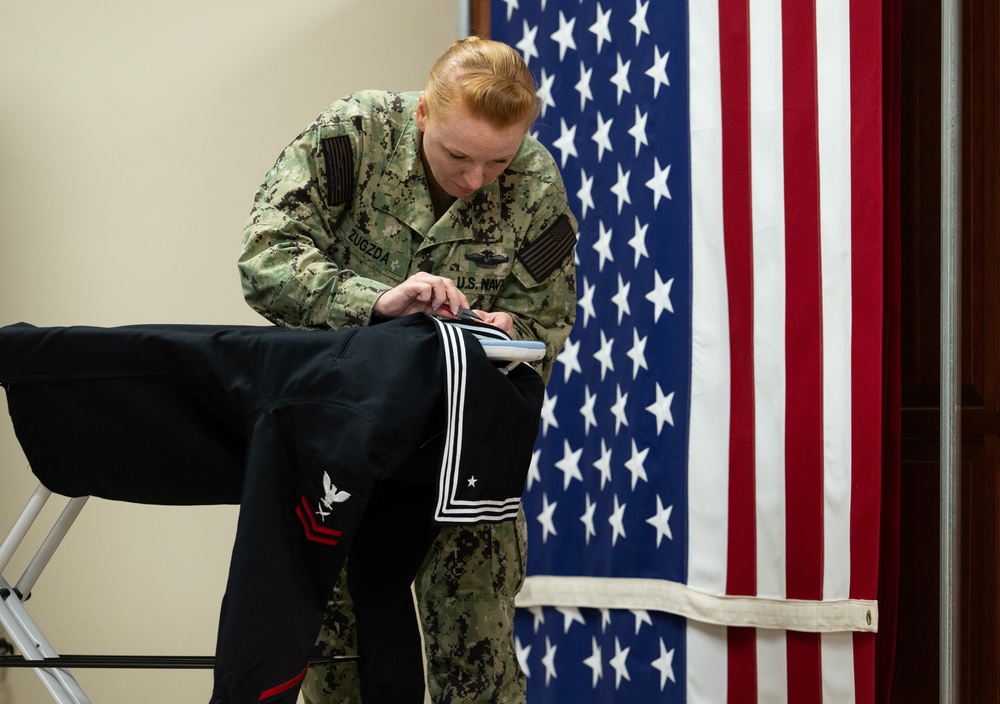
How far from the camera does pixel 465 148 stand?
1.33 metres

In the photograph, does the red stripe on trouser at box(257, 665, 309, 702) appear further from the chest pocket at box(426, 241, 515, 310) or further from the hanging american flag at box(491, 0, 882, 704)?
the hanging american flag at box(491, 0, 882, 704)

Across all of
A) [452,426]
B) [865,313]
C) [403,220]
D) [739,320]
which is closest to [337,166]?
[403,220]

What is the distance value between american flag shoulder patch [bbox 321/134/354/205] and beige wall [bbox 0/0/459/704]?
1.08 m

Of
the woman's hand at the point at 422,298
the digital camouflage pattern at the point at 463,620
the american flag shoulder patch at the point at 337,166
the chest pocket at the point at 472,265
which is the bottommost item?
the digital camouflage pattern at the point at 463,620

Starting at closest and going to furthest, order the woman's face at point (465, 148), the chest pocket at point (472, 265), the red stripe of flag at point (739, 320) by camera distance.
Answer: the woman's face at point (465, 148) → the chest pocket at point (472, 265) → the red stripe of flag at point (739, 320)

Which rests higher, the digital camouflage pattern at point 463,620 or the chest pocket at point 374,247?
the chest pocket at point 374,247

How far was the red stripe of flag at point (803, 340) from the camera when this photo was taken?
1951mm

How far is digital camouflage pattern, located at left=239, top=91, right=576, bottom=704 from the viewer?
1.34 meters

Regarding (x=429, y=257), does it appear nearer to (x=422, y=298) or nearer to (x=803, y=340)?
(x=422, y=298)

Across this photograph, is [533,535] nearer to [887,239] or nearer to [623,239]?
[623,239]

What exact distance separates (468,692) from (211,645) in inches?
47.4

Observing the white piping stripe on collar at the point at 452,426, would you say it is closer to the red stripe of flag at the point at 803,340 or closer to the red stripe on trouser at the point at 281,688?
the red stripe on trouser at the point at 281,688

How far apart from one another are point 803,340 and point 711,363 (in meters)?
0.20

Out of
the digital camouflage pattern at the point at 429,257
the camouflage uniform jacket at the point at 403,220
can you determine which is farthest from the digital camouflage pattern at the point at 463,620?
the camouflage uniform jacket at the point at 403,220
